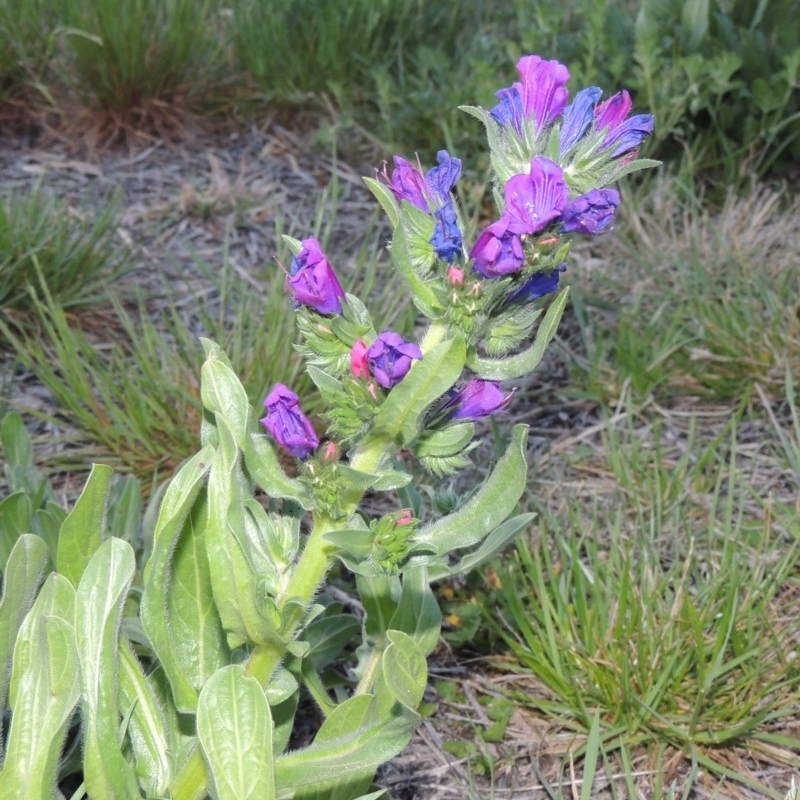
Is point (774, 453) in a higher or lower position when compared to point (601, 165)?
lower

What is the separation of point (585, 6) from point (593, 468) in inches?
102

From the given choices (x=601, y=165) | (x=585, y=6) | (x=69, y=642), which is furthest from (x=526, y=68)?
(x=585, y=6)

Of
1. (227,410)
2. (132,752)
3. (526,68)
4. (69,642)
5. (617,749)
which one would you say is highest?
(526,68)

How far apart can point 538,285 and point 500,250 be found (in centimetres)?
15

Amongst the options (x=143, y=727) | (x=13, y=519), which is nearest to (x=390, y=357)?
(x=143, y=727)

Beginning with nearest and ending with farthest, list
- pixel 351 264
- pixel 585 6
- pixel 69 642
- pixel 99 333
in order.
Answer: pixel 69 642 < pixel 99 333 < pixel 351 264 < pixel 585 6

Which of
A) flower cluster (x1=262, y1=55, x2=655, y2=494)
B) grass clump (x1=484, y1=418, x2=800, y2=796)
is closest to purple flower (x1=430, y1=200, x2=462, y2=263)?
flower cluster (x1=262, y1=55, x2=655, y2=494)

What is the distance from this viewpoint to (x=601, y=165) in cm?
180

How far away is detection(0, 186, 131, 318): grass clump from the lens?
12.5ft

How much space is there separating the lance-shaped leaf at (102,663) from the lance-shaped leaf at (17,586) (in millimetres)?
153

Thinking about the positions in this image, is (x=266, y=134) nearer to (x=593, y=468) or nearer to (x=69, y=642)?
(x=593, y=468)

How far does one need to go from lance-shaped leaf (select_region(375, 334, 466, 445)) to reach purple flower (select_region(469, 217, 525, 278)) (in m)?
0.13

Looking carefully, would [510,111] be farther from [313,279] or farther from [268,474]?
[268,474]

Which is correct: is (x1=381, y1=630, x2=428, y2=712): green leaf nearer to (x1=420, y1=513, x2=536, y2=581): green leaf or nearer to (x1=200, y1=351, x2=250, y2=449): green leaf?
(x1=420, y1=513, x2=536, y2=581): green leaf
